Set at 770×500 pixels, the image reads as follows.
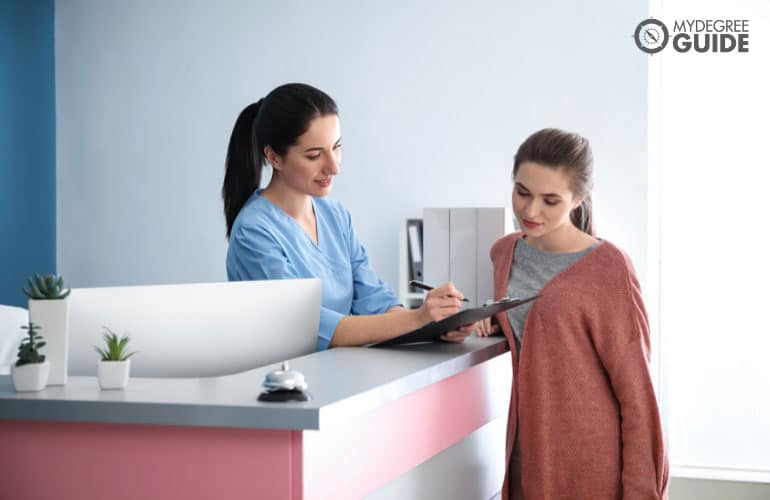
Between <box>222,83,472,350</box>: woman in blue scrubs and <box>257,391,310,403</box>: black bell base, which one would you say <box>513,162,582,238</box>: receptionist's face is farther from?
<box>257,391,310,403</box>: black bell base

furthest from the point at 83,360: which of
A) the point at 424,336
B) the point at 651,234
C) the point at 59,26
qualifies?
the point at 59,26

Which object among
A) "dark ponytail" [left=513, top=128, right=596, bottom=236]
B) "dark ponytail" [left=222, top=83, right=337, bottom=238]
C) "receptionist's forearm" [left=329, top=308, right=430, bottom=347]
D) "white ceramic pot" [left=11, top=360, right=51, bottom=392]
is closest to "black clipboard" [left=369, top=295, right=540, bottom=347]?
"receptionist's forearm" [left=329, top=308, right=430, bottom=347]

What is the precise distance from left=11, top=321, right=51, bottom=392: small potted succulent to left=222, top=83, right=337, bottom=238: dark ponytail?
1.03m

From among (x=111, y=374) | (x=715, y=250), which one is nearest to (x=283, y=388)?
(x=111, y=374)

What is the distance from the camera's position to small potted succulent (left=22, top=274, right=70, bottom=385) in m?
1.40

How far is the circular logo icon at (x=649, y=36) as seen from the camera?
15.3ft

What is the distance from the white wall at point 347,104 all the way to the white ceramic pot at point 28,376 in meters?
3.65

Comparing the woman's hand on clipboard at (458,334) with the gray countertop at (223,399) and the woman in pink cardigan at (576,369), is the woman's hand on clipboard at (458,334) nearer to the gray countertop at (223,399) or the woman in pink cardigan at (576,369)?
the woman in pink cardigan at (576,369)

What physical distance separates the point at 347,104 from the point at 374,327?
3.31 metres

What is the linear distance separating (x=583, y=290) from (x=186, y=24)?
418 centimetres

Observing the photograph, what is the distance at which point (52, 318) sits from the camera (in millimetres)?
1402

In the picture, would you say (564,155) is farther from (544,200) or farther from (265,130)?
(265,130)

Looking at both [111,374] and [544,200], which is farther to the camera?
[544,200]

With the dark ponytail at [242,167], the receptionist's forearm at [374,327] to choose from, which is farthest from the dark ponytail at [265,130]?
the receptionist's forearm at [374,327]
